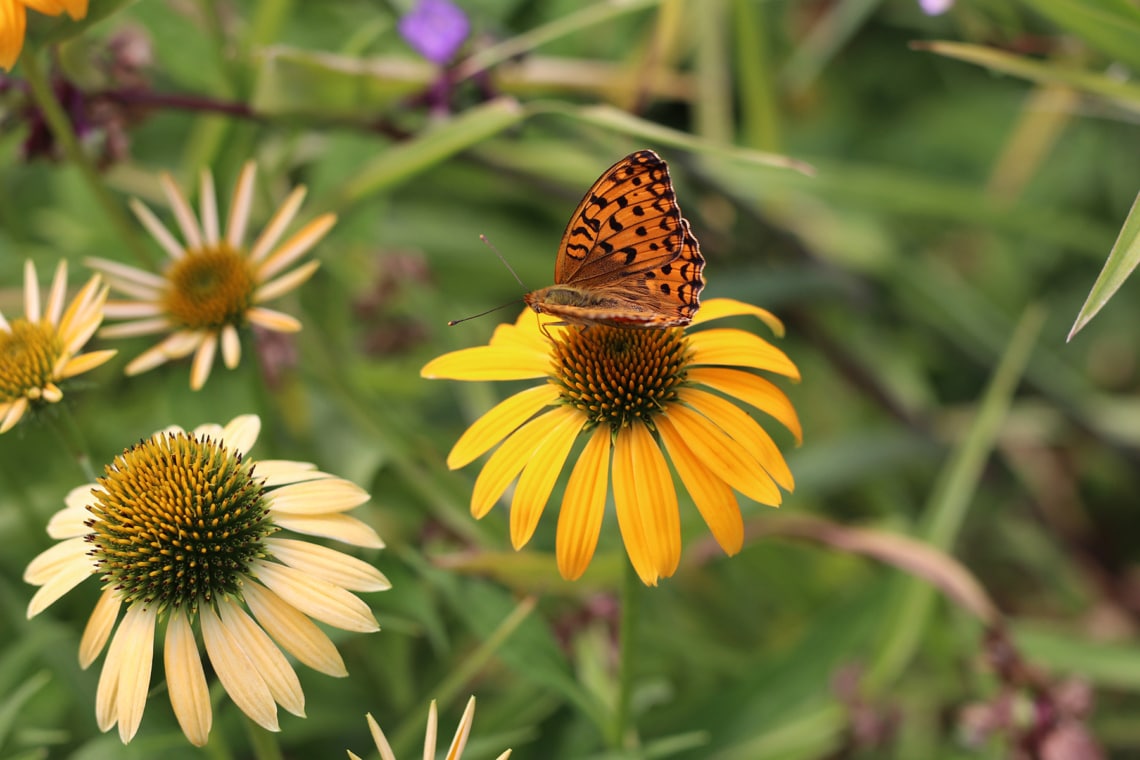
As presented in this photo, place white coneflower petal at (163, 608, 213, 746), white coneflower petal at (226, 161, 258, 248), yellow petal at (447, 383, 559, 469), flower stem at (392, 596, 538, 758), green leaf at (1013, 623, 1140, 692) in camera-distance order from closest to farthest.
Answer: white coneflower petal at (163, 608, 213, 746) → yellow petal at (447, 383, 559, 469) → flower stem at (392, 596, 538, 758) → white coneflower petal at (226, 161, 258, 248) → green leaf at (1013, 623, 1140, 692)

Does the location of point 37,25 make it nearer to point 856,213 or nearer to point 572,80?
point 572,80

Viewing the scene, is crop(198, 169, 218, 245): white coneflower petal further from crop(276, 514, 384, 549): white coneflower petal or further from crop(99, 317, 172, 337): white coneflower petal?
crop(276, 514, 384, 549): white coneflower petal

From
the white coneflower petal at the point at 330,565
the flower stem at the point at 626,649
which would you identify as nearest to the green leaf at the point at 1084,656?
the flower stem at the point at 626,649

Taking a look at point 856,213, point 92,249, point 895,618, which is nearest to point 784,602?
point 895,618

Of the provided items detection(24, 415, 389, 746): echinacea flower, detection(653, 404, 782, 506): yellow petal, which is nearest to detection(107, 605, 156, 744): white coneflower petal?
detection(24, 415, 389, 746): echinacea flower

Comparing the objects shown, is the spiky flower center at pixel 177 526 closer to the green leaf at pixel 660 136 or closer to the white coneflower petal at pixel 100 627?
the white coneflower petal at pixel 100 627

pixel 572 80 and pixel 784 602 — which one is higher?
pixel 572 80

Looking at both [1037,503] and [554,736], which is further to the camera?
[1037,503]
